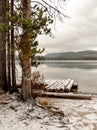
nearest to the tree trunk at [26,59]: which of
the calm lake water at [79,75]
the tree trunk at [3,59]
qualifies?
the calm lake water at [79,75]

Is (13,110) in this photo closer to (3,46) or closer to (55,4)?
(3,46)

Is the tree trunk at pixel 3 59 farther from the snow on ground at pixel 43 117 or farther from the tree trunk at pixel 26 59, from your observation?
the tree trunk at pixel 26 59

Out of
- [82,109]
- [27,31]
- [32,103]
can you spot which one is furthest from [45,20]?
[82,109]

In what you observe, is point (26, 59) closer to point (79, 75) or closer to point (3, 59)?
point (3, 59)

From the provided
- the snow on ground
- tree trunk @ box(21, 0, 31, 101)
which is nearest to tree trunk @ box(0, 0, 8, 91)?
the snow on ground

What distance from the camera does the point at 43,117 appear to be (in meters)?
5.97

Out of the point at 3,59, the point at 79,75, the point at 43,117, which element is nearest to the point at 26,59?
the point at 43,117

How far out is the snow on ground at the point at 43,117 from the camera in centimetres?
543

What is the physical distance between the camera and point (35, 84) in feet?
26.0

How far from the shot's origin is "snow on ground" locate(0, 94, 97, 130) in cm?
543

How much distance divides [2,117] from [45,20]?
9.23 ft

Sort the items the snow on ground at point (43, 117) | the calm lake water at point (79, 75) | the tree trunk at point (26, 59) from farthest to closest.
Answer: the calm lake water at point (79, 75) → the tree trunk at point (26, 59) → the snow on ground at point (43, 117)

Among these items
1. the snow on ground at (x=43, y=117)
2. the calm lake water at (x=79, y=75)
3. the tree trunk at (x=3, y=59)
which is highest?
the tree trunk at (x=3, y=59)

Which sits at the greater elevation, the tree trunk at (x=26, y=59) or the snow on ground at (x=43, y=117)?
the tree trunk at (x=26, y=59)
